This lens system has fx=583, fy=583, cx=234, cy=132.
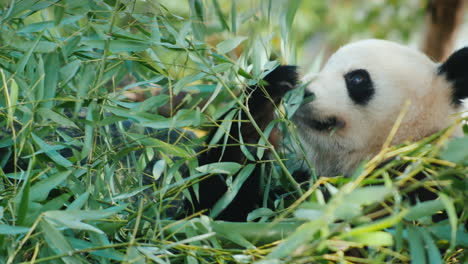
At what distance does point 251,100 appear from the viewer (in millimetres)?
1615

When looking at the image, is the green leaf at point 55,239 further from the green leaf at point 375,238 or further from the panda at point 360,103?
the panda at point 360,103

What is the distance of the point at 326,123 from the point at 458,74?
36cm

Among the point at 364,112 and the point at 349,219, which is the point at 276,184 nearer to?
the point at 364,112

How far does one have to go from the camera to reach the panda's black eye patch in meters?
1.53

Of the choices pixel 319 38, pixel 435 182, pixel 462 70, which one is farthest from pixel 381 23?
pixel 435 182

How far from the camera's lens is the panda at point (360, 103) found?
1504 mm

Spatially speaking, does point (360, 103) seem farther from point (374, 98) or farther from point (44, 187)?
point (44, 187)

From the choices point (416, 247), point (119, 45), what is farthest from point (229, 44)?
point (416, 247)

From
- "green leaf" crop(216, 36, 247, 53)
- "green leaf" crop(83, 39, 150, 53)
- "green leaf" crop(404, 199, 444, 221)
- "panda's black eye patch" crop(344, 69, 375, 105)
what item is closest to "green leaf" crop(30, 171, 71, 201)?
"green leaf" crop(83, 39, 150, 53)

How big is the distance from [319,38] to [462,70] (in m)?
4.11

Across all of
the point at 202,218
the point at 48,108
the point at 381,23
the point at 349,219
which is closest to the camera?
the point at 349,219

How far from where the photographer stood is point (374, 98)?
1531mm

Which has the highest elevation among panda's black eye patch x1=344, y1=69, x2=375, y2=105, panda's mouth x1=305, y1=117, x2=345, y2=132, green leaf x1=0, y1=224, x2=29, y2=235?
panda's black eye patch x1=344, y1=69, x2=375, y2=105

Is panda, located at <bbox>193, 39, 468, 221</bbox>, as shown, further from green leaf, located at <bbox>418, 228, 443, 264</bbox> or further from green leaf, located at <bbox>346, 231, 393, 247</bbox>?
green leaf, located at <bbox>346, 231, 393, 247</bbox>
